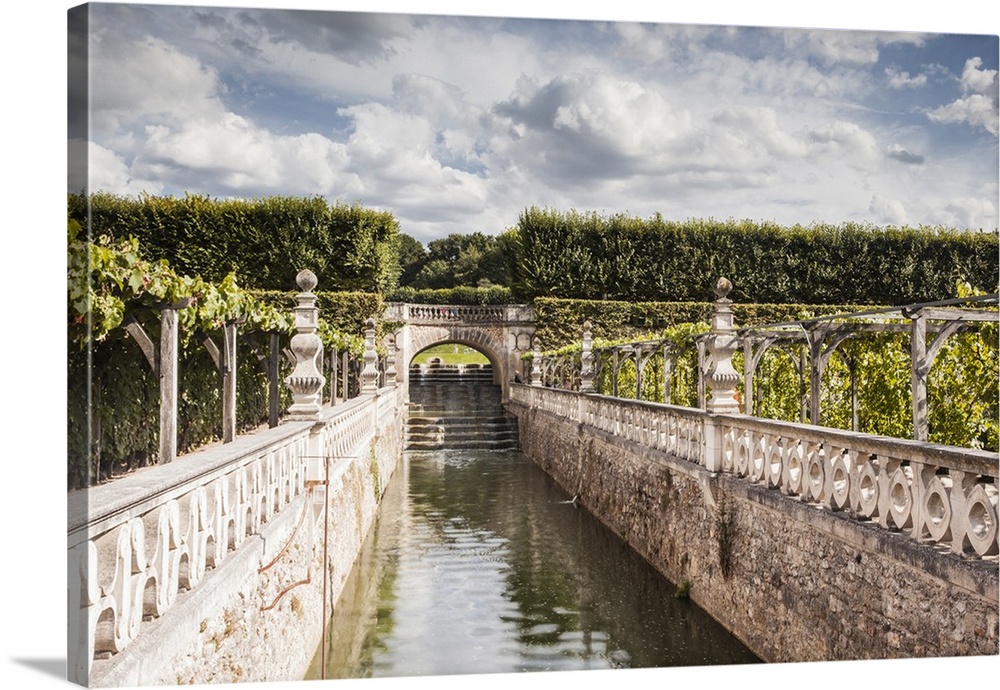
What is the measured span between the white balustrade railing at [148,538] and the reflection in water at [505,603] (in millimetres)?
1881

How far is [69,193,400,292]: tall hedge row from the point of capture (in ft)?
90.3

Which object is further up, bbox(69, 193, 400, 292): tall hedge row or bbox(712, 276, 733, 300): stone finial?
bbox(69, 193, 400, 292): tall hedge row

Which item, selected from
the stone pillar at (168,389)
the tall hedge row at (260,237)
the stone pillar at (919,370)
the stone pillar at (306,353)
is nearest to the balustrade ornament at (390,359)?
the tall hedge row at (260,237)

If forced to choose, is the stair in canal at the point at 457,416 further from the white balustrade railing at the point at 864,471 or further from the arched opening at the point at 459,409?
the white balustrade railing at the point at 864,471

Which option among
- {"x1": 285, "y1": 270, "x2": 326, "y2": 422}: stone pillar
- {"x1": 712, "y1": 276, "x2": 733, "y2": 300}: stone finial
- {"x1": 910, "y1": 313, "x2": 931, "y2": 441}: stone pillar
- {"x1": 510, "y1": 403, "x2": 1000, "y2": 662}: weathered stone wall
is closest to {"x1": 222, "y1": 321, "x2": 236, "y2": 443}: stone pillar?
{"x1": 285, "y1": 270, "x2": 326, "y2": 422}: stone pillar

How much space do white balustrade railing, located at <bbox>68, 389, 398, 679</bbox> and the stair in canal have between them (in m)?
19.7

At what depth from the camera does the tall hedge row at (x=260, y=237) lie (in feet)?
90.3

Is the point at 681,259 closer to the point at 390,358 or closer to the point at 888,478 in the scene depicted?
the point at 390,358

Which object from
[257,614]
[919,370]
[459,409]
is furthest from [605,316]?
[257,614]

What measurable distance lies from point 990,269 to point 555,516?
14624 millimetres

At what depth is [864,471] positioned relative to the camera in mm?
5422

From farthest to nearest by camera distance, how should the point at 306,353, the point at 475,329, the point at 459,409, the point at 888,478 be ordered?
the point at 475,329 < the point at 459,409 < the point at 306,353 < the point at 888,478

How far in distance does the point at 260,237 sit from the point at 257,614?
2443 centimetres

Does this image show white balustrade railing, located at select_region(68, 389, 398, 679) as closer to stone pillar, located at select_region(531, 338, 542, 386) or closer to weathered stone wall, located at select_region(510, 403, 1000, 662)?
weathered stone wall, located at select_region(510, 403, 1000, 662)
